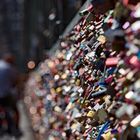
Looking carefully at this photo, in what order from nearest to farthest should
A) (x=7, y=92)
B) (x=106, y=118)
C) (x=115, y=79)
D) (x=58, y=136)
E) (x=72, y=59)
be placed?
1. (x=115, y=79)
2. (x=106, y=118)
3. (x=72, y=59)
4. (x=58, y=136)
5. (x=7, y=92)

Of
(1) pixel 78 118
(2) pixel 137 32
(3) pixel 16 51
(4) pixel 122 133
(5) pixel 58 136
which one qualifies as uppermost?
(2) pixel 137 32

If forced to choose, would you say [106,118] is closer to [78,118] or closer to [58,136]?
[78,118]

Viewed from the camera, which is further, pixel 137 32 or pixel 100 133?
pixel 100 133

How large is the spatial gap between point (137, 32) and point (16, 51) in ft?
126

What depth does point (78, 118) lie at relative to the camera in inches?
125

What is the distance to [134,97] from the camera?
5.58 feet

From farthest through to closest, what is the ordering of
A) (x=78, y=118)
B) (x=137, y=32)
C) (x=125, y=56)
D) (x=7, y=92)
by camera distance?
1. (x=7, y=92)
2. (x=78, y=118)
3. (x=125, y=56)
4. (x=137, y=32)

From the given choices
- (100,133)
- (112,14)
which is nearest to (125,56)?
(112,14)

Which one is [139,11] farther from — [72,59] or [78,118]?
[72,59]

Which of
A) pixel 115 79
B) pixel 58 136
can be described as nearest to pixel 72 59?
pixel 58 136

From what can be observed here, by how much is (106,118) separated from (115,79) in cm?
24

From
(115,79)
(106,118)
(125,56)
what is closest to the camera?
(125,56)

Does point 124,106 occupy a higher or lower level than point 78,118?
higher

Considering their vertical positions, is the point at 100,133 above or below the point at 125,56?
below
